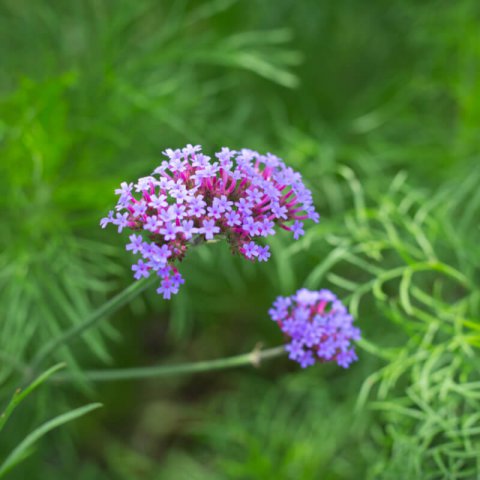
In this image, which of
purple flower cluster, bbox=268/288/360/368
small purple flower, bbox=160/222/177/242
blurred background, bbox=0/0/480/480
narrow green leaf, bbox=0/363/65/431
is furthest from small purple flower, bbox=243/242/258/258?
blurred background, bbox=0/0/480/480

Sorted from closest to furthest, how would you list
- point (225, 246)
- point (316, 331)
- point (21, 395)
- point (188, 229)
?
1. point (188, 229)
2. point (21, 395)
3. point (316, 331)
4. point (225, 246)

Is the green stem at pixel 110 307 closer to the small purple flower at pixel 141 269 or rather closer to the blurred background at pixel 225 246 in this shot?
the small purple flower at pixel 141 269

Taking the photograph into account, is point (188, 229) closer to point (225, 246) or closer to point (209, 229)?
point (209, 229)

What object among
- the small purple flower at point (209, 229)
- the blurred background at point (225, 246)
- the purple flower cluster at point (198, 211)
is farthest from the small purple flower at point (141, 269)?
the blurred background at point (225, 246)

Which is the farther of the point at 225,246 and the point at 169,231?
the point at 225,246

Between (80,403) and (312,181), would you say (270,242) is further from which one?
(80,403)

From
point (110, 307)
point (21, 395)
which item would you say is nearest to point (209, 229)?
point (110, 307)

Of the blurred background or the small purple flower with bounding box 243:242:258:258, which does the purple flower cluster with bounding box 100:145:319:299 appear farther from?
the blurred background
